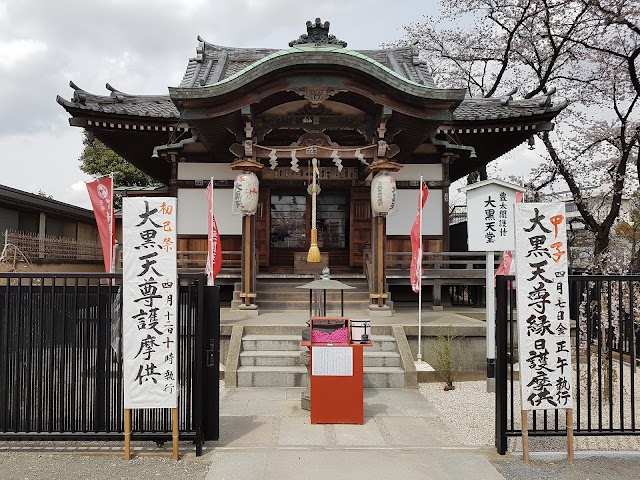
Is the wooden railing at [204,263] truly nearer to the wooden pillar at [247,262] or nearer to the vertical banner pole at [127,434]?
the wooden pillar at [247,262]

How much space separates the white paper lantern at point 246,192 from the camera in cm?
1020

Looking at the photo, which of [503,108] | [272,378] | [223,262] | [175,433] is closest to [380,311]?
[272,378]

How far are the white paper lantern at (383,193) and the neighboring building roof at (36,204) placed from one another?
11221 millimetres

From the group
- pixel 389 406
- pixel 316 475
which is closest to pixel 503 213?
pixel 389 406

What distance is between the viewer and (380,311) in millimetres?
10352

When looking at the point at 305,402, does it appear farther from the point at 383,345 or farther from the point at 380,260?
the point at 380,260

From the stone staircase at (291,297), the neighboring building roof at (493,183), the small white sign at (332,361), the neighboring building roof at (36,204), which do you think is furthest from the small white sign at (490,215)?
the neighboring building roof at (36,204)

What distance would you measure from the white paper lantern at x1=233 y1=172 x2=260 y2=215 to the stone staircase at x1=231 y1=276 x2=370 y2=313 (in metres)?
2.02

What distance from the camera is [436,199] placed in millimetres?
13172

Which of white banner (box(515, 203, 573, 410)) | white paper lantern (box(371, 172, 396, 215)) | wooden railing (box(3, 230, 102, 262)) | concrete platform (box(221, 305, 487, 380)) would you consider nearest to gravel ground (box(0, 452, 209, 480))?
concrete platform (box(221, 305, 487, 380))

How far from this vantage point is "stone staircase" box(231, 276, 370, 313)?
439 inches

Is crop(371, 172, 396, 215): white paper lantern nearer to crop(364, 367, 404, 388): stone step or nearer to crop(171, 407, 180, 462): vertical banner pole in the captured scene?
crop(364, 367, 404, 388): stone step

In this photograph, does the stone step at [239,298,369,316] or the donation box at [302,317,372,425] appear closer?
the donation box at [302,317,372,425]

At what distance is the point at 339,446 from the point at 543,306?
2.78 m
